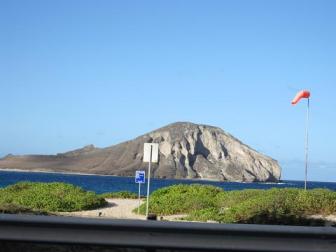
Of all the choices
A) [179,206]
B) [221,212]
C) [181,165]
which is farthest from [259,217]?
[181,165]

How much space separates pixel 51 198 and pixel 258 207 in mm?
11274

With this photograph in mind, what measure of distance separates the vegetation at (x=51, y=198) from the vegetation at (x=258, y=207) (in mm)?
2780

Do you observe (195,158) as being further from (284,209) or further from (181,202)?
(284,209)

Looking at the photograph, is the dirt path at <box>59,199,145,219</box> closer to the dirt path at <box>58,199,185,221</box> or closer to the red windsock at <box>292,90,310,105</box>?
the dirt path at <box>58,199,185,221</box>

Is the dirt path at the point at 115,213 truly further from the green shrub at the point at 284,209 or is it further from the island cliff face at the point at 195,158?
the island cliff face at the point at 195,158

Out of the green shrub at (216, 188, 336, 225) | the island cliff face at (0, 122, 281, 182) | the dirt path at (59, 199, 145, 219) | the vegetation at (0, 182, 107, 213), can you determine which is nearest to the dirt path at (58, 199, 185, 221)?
the dirt path at (59, 199, 145, 219)

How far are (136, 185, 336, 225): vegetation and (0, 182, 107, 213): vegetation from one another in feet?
9.12

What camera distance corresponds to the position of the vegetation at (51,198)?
24.4 meters

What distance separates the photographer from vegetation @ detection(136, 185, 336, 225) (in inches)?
686

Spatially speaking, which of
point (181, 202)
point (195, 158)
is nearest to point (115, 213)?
point (181, 202)

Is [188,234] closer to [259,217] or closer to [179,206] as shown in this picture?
[259,217]

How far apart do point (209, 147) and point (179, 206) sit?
6756 inches

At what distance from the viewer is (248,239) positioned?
5234mm

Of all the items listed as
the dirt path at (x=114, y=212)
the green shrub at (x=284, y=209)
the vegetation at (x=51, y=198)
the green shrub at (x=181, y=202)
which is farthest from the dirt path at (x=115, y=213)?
the green shrub at (x=284, y=209)
